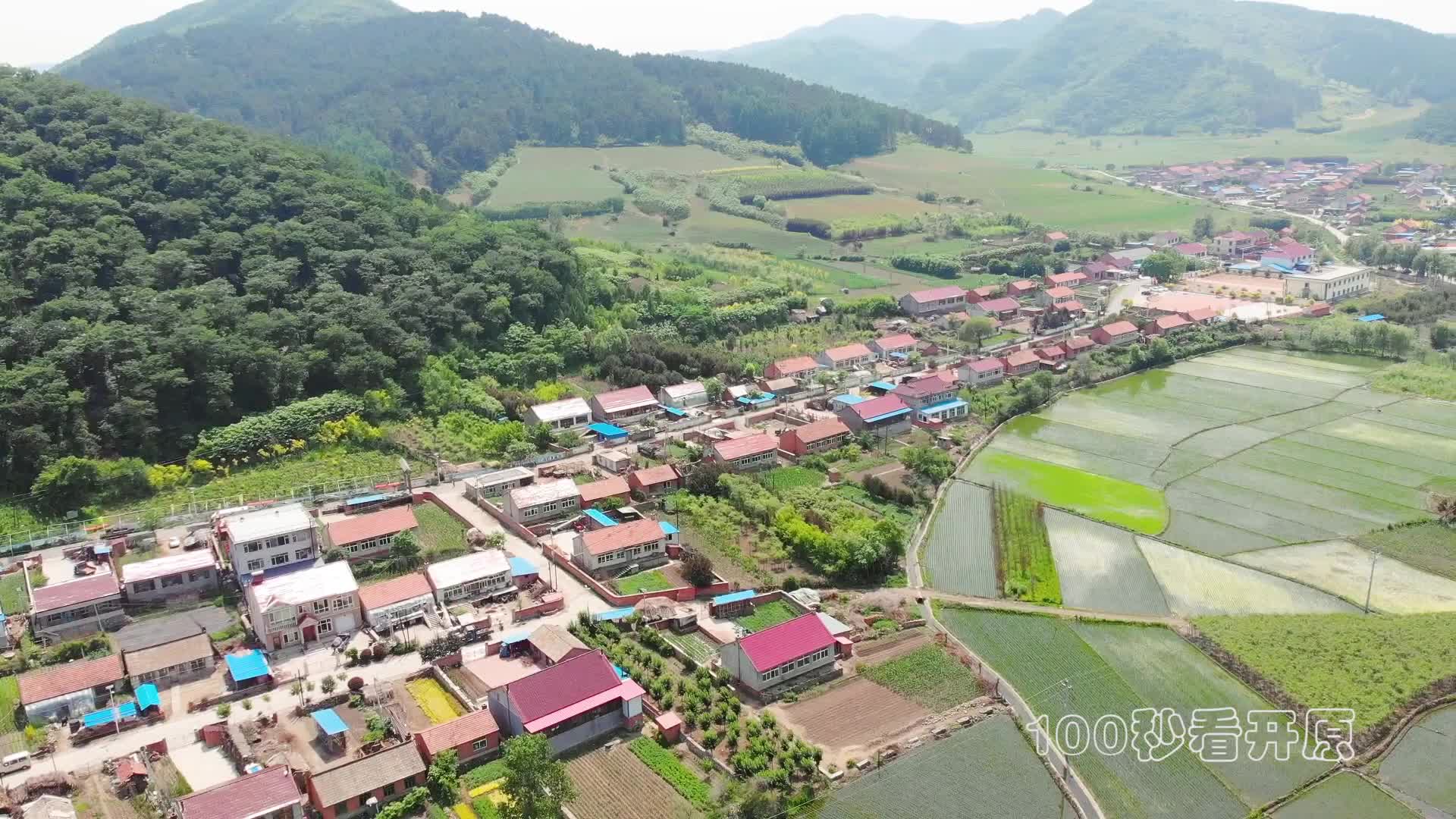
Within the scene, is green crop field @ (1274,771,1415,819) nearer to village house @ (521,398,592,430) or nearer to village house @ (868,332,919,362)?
village house @ (521,398,592,430)

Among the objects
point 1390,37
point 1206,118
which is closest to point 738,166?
point 1206,118

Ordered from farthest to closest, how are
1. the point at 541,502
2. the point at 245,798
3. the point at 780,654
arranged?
the point at 541,502 < the point at 780,654 < the point at 245,798

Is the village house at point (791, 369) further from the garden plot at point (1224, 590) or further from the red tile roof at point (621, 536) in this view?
the garden plot at point (1224, 590)

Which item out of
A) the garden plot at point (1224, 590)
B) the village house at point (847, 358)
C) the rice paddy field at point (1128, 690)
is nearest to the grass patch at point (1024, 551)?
the rice paddy field at point (1128, 690)

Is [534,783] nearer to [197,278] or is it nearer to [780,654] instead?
[780,654]

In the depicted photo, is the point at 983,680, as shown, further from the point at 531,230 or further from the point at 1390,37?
the point at 1390,37

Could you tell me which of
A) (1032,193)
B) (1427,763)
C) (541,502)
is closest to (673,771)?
(541,502)
